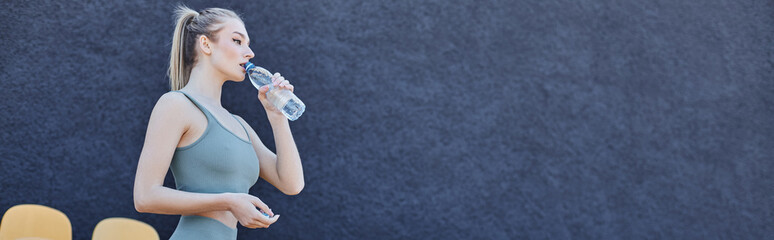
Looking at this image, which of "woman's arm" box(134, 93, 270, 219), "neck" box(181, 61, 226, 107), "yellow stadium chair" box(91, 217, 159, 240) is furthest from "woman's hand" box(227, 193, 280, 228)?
"neck" box(181, 61, 226, 107)

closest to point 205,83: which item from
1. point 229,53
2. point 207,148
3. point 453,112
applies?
point 229,53

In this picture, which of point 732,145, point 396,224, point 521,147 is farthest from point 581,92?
point 396,224

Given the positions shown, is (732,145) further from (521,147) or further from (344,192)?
(344,192)

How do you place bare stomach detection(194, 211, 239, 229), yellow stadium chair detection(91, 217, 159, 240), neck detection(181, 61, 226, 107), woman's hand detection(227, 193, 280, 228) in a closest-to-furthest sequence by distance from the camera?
yellow stadium chair detection(91, 217, 159, 240) < woman's hand detection(227, 193, 280, 228) < bare stomach detection(194, 211, 239, 229) < neck detection(181, 61, 226, 107)

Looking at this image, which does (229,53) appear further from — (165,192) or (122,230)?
(122,230)

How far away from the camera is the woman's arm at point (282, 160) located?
1267 millimetres

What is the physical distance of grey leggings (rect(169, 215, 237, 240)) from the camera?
1.13m

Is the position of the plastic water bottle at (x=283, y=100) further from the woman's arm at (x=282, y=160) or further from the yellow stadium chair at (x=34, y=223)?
the yellow stadium chair at (x=34, y=223)

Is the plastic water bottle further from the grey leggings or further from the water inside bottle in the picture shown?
the grey leggings

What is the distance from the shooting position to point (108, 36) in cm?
238

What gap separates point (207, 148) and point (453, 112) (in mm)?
1486

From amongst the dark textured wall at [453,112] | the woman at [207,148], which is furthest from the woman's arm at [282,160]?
the dark textured wall at [453,112]

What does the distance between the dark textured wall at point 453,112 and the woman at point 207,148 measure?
111 cm

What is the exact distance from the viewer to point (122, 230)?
97 centimetres
